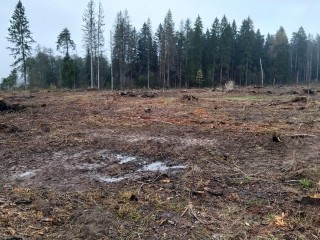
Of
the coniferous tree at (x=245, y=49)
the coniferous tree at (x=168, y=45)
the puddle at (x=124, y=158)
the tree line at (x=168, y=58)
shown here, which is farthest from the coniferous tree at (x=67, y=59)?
the puddle at (x=124, y=158)

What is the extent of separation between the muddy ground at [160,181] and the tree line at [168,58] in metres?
37.0

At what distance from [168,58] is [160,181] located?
1937 inches

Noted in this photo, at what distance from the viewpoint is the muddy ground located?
380 centimetres

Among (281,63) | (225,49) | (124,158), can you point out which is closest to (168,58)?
(225,49)

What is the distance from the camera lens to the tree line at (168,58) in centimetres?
4997

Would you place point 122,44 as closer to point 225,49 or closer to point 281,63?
point 225,49

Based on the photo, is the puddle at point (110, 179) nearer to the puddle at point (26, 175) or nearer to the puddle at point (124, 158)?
the puddle at point (124, 158)

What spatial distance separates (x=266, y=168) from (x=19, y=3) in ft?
149

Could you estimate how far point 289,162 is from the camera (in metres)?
6.00

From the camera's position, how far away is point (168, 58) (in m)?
53.2

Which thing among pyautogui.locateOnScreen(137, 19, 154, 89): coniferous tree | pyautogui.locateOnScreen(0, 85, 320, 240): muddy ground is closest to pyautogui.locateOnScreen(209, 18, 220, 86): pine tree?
pyautogui.locateOnScreen(137, 19, 154, 89): coniferous tree

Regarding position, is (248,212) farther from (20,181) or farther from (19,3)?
(19,3)

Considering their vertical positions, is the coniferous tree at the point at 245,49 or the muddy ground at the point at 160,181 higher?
the coniferous tree at the point at 245,49

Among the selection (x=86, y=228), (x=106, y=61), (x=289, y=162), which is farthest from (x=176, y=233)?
(x=106, y=61)
